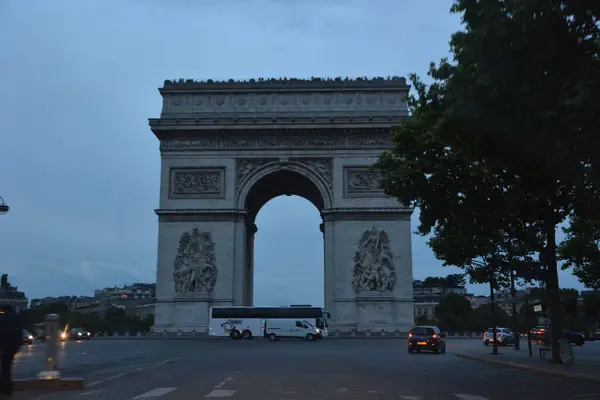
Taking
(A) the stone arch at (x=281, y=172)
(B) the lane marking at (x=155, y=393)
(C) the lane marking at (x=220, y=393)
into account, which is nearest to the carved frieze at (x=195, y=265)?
(A) the stone arch at (x=281, y=172)

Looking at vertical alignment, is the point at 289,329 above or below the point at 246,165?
below

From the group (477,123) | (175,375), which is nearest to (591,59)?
(477,123)

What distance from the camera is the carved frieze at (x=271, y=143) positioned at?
5666cm

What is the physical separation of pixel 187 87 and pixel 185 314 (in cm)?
1805

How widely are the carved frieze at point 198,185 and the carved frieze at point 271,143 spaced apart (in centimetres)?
218

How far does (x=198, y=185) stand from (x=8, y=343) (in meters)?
43.8

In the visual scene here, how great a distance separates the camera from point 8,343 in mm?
12945

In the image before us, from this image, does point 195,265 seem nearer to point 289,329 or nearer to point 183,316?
point 183,316

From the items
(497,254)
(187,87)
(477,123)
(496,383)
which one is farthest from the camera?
(187,87)

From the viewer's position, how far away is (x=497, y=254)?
34906 millimetres

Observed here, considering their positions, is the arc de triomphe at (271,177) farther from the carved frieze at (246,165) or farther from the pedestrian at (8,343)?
the pedestrian at (8,343)

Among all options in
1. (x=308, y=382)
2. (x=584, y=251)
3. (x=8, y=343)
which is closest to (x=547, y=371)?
(x=308, y=382)

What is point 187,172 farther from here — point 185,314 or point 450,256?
point 450,256

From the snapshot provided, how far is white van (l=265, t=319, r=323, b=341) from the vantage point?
5509 cm
